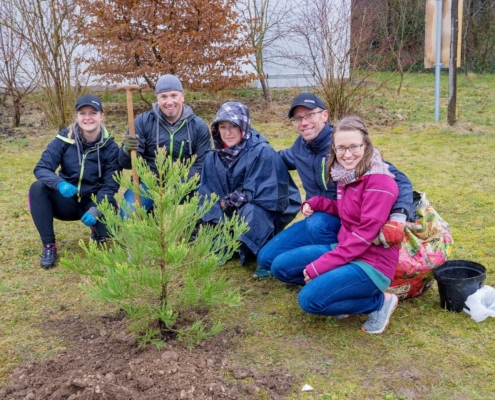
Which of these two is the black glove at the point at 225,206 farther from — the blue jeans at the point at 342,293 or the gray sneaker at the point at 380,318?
the gray sneaker at the point at 380,318

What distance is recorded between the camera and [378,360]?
126 inches

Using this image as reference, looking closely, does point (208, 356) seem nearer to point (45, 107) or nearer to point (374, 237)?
point (374, 237)

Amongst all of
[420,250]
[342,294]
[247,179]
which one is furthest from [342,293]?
[247,179]

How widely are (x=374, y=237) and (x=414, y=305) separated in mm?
816

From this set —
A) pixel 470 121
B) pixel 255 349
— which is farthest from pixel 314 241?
pixel 470 121

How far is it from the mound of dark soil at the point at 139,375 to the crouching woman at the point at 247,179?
45.5 inches

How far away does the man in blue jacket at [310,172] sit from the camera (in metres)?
3.87

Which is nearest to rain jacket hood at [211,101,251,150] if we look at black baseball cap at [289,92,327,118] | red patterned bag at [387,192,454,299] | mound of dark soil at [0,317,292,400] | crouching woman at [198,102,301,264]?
crouching woman at [198,102,301,264]

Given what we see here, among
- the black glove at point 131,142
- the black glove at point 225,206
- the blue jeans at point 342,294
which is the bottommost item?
the blue jeans at point 342,294

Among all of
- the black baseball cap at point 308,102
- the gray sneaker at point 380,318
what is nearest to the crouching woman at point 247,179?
the black baseball cap at point 308,102

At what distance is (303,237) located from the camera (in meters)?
4.14

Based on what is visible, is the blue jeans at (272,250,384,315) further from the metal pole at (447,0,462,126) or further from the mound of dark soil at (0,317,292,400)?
the metal pole at (447,0,462,126)

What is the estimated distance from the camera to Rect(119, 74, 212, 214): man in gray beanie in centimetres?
504

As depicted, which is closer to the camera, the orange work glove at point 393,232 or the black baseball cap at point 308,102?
the orange work glove at point 393,232
